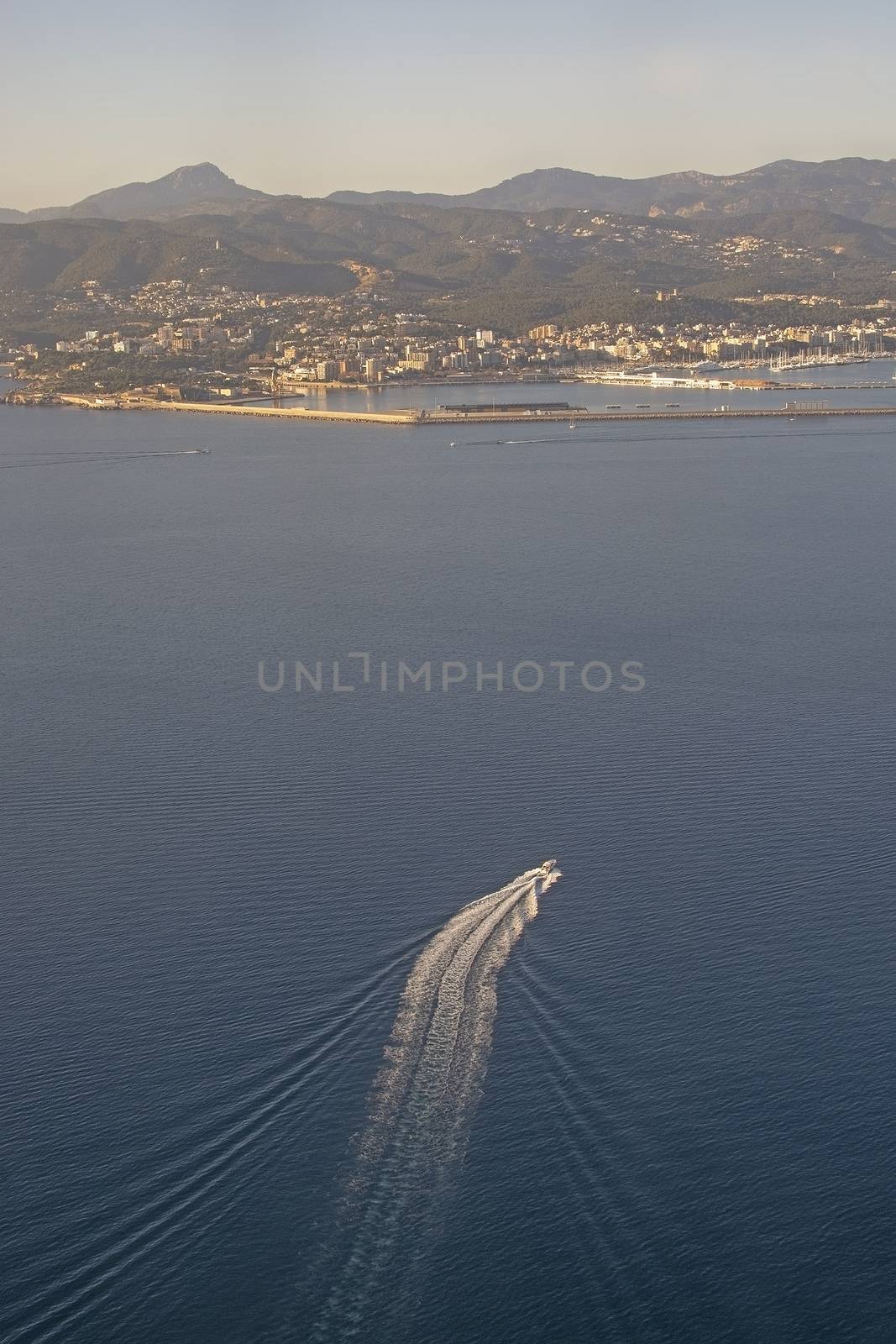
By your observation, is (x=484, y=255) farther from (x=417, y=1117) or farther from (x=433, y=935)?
(x=417, y=1117)

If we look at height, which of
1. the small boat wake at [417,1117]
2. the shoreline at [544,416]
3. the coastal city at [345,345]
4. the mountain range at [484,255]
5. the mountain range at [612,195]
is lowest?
the small boat wake at [417,1117]

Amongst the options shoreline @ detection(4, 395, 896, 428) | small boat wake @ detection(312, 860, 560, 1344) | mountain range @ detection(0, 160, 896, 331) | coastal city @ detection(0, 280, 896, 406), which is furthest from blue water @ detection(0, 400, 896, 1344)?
mountain range @ detection(0, 160, 896, 331)

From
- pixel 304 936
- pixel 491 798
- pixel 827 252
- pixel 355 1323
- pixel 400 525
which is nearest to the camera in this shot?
pixel 355 1323

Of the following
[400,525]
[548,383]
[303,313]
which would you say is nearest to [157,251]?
[303,313]

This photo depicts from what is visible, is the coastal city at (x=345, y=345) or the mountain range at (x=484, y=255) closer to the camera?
the coastal city at (x=345, y=345)

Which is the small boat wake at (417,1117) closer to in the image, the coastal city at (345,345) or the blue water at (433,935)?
the blue water at (433,935)

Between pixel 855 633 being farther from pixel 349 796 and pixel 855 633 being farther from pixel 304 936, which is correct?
pixel 304 936

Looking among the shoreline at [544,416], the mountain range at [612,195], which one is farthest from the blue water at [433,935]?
the mountain range at [612,195]
